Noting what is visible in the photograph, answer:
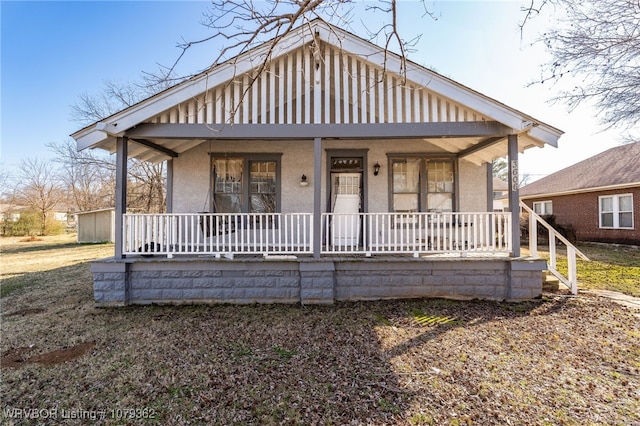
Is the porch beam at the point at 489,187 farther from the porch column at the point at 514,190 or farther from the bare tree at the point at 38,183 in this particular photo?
the bare tree at the point at 38,183

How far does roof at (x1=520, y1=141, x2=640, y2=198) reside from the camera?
14086mm

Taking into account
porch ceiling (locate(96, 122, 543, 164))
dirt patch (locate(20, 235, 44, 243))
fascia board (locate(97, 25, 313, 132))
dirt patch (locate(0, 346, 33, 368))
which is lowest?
dirt patch (locate(0, 346, 33, 368))

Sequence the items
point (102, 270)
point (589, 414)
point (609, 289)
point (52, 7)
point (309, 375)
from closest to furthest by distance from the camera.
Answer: point (589, 414) → point (309, 375) → point (102, 270) → point (609, 289) → point (52, 7)

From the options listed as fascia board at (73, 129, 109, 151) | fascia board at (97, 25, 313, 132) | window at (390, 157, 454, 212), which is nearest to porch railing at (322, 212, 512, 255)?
window at (390, 157, 454, 212)

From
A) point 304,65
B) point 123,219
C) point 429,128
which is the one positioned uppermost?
point 304,65

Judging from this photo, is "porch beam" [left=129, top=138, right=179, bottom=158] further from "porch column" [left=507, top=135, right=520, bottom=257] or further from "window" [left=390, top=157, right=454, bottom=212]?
"porch column" [left=507, top=135, right=520, bottom=257]

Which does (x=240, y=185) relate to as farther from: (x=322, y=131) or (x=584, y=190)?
(x=584, y=190)

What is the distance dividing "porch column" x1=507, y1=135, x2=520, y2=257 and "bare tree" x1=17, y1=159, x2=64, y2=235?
3373 centimetres

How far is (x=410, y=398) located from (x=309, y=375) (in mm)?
1107

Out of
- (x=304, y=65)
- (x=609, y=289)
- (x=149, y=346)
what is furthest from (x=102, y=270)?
(x=609, y=289)

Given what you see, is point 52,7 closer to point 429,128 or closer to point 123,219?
point 123,219

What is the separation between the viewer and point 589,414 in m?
2.77

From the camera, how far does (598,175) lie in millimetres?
15703

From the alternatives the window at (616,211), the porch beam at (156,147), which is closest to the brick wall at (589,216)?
the window at (616,211)
